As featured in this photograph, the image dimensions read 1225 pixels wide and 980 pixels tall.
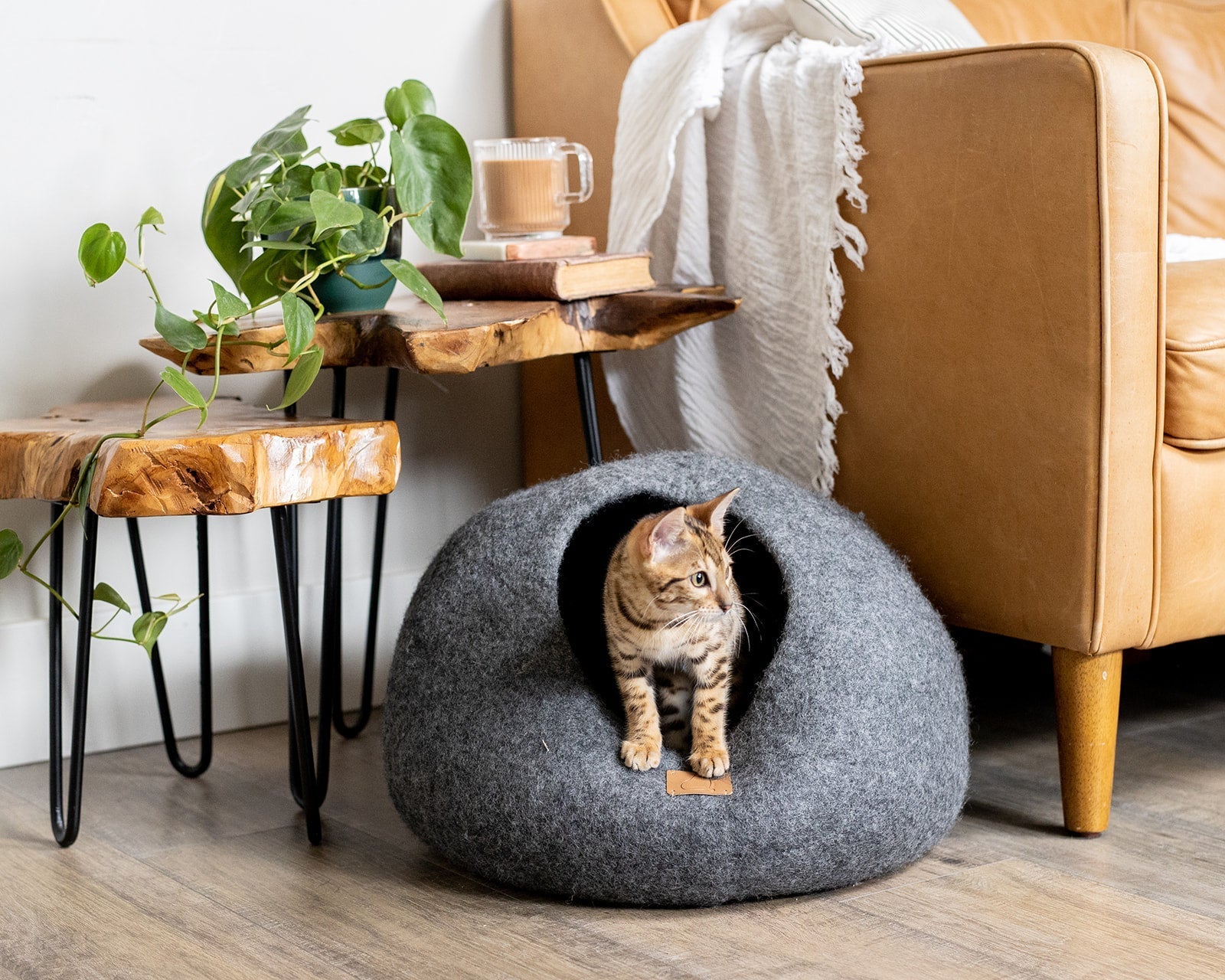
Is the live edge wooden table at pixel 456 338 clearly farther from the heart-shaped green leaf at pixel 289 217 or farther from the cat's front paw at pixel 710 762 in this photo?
the cat's front paw at pixel 710 762

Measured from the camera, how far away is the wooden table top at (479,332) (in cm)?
127

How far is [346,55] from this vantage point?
5.71 ft

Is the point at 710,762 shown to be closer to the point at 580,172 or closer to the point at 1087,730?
the point at 1087,730

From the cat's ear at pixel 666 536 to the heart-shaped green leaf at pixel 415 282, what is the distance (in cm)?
30

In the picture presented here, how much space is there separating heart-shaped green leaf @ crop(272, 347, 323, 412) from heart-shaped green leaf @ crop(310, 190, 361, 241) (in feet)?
0.35

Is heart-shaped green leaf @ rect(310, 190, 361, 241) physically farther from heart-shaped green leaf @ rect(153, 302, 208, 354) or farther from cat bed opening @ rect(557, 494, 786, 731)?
cat bed opening @ rect(557, 494, 786, 731)

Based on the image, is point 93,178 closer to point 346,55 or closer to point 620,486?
point 346,55

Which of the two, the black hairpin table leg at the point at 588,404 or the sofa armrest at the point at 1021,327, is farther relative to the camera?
the black hairpin table leg at the point at 588,404

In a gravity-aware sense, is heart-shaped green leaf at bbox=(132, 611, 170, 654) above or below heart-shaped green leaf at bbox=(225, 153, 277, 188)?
below

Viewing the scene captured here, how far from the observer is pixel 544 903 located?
1.13m

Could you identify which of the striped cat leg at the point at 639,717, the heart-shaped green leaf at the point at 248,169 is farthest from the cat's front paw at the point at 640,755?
the heart-shaped green leaf at the point at 248,169

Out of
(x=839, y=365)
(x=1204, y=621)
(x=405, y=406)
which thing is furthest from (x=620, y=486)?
(x=405, y=406)

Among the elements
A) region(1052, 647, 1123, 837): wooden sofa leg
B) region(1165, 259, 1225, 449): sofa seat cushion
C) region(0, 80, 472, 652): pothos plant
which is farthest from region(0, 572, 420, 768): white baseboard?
region(1165, 259, 1225, 449): sofa seat cushion

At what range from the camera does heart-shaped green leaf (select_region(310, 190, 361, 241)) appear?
3.87 feet
